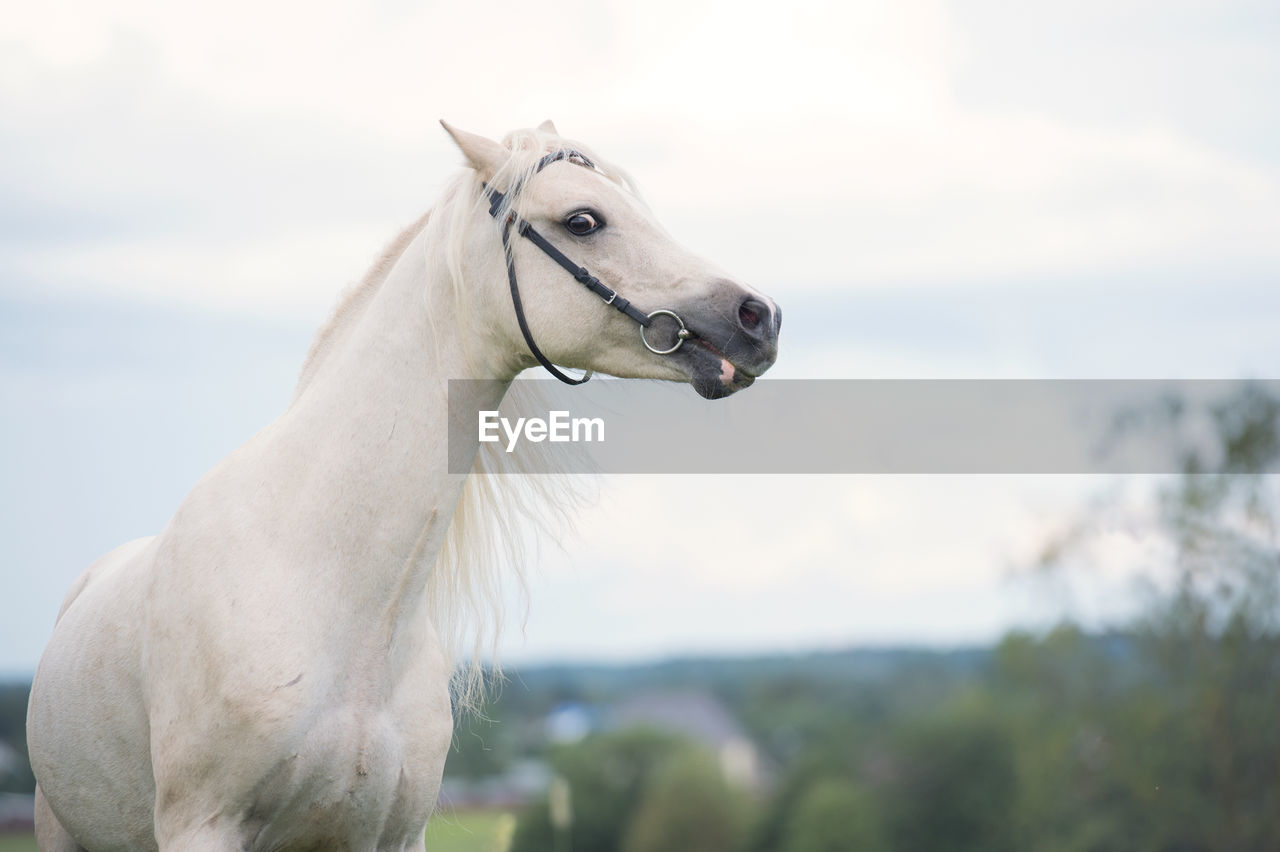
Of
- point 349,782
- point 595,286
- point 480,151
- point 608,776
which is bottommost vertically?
point 608,776

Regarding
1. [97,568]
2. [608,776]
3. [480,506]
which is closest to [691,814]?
[608,776]

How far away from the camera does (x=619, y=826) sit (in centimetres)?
4509

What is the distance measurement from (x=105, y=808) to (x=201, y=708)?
1126mm

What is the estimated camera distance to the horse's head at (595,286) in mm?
3170

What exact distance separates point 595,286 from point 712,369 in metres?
0.40

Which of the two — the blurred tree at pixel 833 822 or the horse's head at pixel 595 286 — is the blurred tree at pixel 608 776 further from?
the horse's head at pixel 595 286

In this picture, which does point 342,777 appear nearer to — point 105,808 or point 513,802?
point 105,808

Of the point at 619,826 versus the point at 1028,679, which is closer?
the point at 1028,679

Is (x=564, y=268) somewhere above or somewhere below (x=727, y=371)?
above

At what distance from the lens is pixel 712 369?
3.19m

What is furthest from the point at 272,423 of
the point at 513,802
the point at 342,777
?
the point at 513,802

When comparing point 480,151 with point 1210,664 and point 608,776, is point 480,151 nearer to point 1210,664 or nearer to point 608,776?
point 1210,664

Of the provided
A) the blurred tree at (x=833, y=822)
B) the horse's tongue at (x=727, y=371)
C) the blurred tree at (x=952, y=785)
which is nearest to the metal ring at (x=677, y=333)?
the horse's tongue at (x=727, y=371)

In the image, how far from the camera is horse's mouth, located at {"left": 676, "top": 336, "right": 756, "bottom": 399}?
3.18 m
